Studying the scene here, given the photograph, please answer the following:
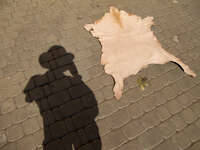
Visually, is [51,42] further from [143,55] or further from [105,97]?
[143,55]

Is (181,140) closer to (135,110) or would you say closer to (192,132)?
(192,132)

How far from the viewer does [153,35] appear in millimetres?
4066

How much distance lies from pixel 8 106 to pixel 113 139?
2035 mm

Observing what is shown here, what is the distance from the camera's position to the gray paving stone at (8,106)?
118 inches

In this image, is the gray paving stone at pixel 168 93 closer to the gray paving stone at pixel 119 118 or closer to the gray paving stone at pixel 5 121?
the gray paving stone at pixel 119 118

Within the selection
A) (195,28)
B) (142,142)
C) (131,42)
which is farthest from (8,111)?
(195,28)

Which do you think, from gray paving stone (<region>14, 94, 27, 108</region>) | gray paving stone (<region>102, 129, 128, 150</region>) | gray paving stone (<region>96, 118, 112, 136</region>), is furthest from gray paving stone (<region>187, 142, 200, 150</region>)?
gray paving stone (<region>14, 94, 27, 108</region>)

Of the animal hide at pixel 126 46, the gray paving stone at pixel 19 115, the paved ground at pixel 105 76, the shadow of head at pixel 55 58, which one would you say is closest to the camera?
the paved ground at pixel 105 76

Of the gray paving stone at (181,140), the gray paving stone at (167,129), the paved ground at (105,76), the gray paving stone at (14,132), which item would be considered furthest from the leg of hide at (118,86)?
the gray paving stone at (14,132)

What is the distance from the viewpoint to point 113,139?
2756mm

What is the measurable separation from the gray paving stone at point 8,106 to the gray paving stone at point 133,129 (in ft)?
6.87

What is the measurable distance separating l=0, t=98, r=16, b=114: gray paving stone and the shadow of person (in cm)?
28

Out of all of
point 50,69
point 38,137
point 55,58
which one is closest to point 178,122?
point 38,137

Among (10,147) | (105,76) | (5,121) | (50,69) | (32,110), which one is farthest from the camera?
(50,69)
